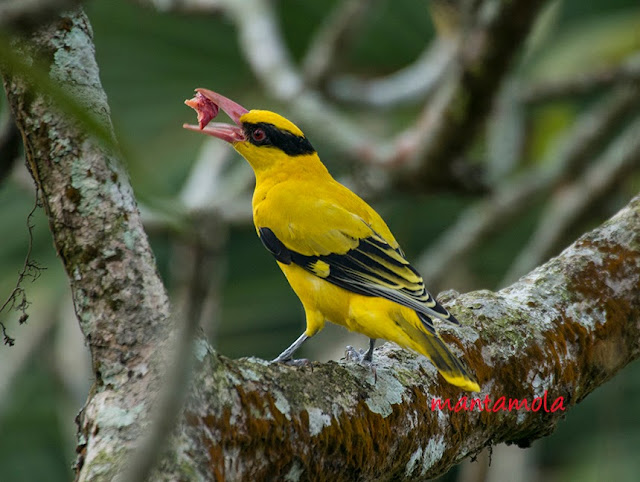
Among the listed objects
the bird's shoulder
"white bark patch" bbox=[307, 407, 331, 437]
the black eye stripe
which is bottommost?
"white bark patch" bbox=[307, 407, 331, 437]

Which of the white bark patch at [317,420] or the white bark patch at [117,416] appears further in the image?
the white bark patch at [317,420]

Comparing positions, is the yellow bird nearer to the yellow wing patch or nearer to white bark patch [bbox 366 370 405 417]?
the yellow wing patch

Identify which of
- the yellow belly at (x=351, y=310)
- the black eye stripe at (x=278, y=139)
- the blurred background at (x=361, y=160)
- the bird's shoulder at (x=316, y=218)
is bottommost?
the yellow belly at (x=351, y=310)

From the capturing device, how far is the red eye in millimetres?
3572

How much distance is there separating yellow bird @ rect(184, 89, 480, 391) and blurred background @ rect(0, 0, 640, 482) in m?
0.50

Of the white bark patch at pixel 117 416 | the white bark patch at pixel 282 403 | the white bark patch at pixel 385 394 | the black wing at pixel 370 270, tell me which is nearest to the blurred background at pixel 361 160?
the black wing at pixel 370 270

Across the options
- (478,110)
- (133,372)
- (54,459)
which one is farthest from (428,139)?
(54,459)

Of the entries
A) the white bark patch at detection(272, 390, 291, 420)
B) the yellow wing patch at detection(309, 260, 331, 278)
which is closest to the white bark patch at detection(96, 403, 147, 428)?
the white bark patch at detection(272, 390, 291, 420)

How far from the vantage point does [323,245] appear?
10.1 feet

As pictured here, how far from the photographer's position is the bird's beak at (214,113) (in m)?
3.19

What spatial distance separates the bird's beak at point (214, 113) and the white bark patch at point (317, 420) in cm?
137

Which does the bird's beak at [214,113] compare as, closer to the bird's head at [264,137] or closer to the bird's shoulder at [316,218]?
the bird's head at [264,137]

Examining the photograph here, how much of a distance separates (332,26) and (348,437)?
4.46 meters

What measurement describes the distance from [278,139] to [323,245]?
2.21 ft
